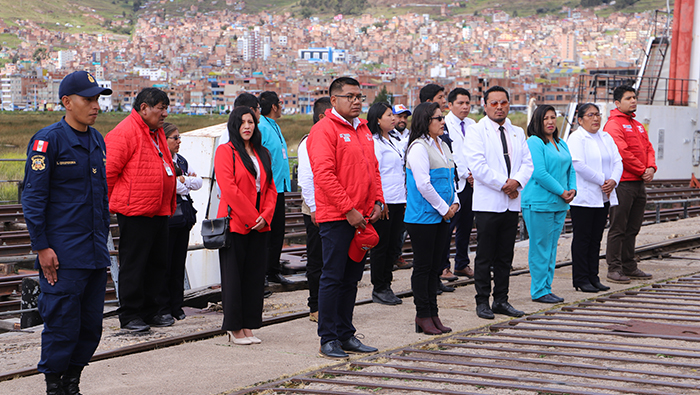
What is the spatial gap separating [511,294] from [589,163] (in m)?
1.72

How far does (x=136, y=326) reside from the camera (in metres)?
6.37

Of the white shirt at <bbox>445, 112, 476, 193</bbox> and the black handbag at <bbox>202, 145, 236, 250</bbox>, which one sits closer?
the black handbag at <bbox>202, 145, 236, 250</bbox>

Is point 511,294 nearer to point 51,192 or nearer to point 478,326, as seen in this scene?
point 478,326

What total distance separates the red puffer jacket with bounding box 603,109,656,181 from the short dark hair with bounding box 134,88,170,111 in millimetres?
5500

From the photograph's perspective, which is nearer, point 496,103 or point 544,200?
point 496,103

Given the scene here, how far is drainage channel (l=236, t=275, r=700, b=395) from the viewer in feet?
15.5

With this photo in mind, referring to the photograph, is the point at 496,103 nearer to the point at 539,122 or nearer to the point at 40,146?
the point at 539,122

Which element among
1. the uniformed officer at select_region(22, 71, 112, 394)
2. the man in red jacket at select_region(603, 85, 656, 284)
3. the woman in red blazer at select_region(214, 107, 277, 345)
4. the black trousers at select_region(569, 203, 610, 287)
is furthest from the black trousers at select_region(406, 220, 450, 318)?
the man in red jacket at select_region(603, 85, 656, 284)

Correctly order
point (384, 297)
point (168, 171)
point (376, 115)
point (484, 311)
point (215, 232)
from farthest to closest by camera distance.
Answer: point (384, 297)
point (376, 115)
point (484, 311)
point (168, 171)
point (215, 232)

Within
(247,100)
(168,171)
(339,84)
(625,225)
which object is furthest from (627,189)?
(168,171)

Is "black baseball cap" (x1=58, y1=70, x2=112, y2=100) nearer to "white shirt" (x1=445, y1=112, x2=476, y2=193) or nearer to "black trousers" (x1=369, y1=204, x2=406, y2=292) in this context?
"black trousers" (x1=369, y1=204, x2=406, y2=292)

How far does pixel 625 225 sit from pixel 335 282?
16.1 ft

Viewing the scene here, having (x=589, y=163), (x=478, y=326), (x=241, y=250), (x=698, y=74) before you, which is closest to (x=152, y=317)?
(x=241, y=250)

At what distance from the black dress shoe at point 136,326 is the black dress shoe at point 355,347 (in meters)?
1.71
